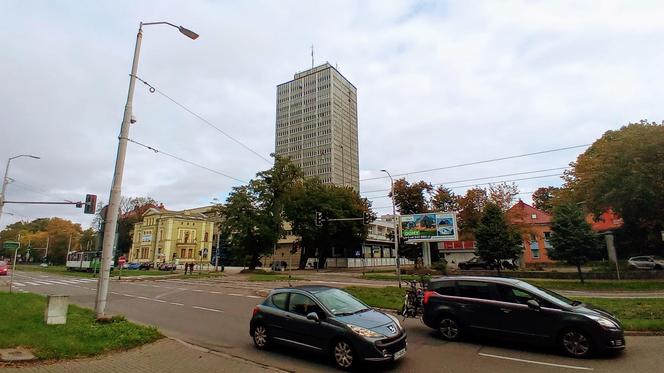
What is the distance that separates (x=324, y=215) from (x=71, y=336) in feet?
149

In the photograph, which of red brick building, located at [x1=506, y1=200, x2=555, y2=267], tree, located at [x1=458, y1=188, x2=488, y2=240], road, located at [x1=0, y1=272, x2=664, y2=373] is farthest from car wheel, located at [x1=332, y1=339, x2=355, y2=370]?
red brick building, located at [x1=506, y1=200, x2=555, y2=267]

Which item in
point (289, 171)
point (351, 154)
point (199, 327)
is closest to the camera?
point (199, 327)

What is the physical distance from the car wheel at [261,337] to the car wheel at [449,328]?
441 cm

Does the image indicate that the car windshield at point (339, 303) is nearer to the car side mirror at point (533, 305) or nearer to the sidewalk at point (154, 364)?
the sidewalk at point (154, 364)

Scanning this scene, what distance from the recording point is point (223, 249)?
75.5 meters

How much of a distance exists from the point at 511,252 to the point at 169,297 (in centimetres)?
2879

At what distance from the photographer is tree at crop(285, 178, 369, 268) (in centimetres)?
5434

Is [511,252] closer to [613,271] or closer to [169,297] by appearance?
[613,271]

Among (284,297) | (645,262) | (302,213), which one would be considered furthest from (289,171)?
(284,297)

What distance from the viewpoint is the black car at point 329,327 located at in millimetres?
7164

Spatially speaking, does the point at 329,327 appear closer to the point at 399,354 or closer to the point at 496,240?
the point at 399,354

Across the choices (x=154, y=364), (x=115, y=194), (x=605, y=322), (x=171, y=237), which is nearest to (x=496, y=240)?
(x=605, y=322)

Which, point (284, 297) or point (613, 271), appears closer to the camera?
point (284, 297)

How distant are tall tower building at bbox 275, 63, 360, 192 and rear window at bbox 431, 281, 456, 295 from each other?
2447 inches
